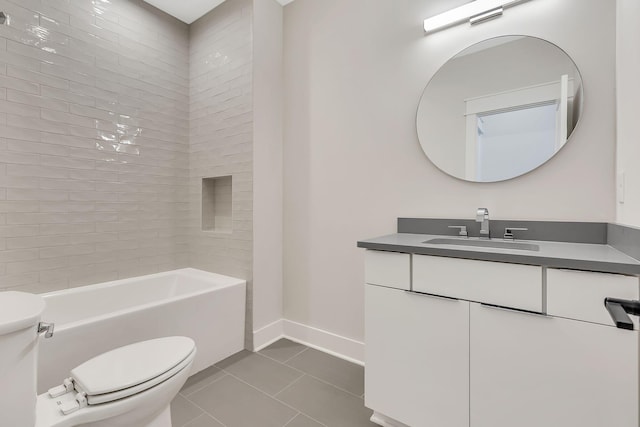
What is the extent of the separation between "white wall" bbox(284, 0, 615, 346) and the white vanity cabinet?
0.61 meters

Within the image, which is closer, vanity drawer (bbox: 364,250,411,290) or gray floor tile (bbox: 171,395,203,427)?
vanity drawer (bbox: 364,250,411,290)

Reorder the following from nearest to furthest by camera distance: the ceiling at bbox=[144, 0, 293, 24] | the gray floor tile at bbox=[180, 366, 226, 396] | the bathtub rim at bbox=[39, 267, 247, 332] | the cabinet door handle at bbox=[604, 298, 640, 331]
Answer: the cabinet door handle at bbox=[604, 298, 640, 331] < the bathtub rim at bbox=[39, 267, 247, 332] < the gray floor tile at bbox=[180, 366, 226, 396] < the ceiling at bbox=[144, 0, 293, 24]

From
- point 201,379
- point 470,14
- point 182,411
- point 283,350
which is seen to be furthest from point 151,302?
point 470,14

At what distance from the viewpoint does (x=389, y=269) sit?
1.35m

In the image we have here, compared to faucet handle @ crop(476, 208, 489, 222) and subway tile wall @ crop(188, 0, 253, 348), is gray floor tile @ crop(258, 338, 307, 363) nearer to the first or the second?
subway tile wall @ crop(188, 0, 253, 348)

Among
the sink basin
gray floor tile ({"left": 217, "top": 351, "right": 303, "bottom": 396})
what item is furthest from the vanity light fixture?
gray floor tile ({"left": 217, "top": 351, "right": 303, "bottom": 396})

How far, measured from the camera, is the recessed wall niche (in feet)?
8.61

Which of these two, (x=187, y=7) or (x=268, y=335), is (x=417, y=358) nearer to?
(x=268, y=335)

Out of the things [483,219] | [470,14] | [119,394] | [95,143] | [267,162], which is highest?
[470,14]

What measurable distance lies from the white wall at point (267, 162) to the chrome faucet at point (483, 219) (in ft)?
4.97

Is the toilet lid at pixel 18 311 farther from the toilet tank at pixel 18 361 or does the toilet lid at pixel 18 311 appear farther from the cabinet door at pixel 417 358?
the cabinet door at pixel 417 358

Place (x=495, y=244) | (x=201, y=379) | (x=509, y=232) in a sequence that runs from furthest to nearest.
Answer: (x=201, y=379) < (x=509, y=232) < (x=495, y=244)

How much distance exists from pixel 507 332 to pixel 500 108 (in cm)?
117

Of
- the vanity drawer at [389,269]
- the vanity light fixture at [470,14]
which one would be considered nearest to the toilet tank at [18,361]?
the vanity drawer at [389,269]
